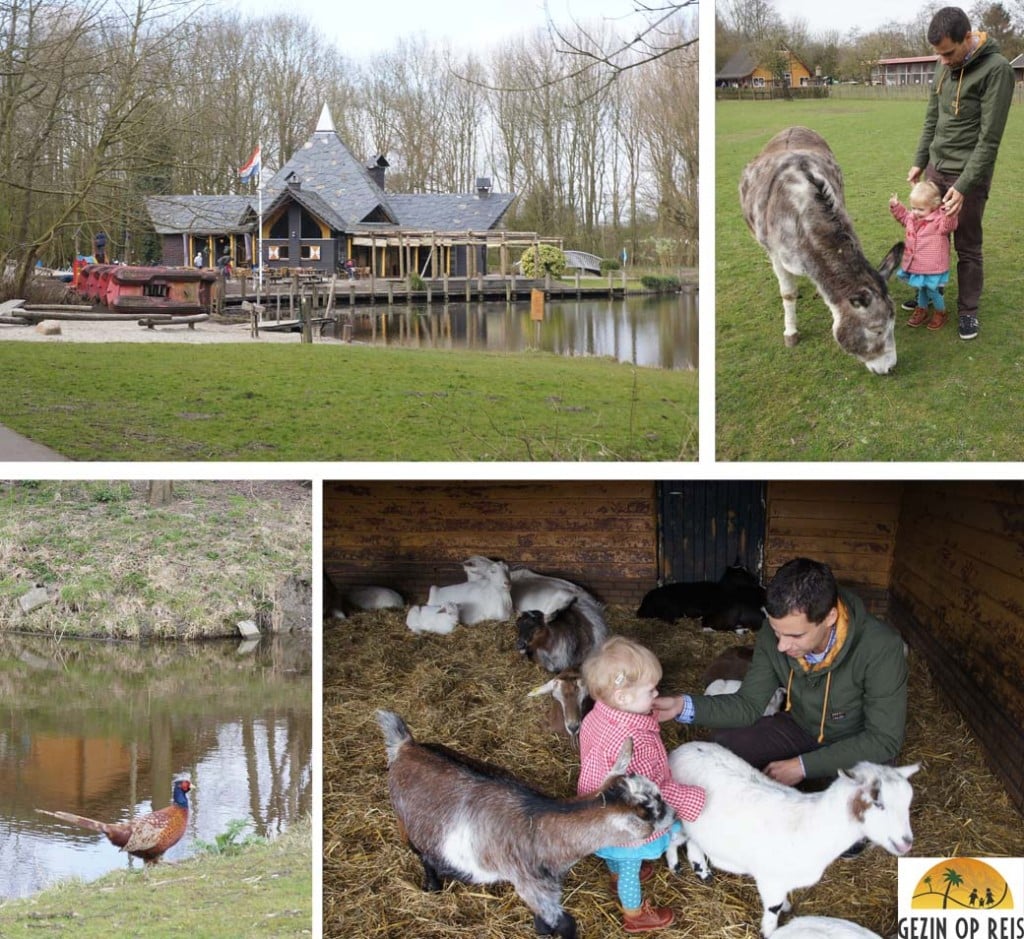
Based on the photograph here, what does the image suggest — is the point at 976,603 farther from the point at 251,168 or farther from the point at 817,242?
the point at 251,168

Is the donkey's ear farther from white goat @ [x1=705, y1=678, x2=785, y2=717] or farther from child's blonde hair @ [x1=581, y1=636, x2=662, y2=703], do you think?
child's blonde hair @ [x1=581, y1=636, x2=662, y2=703]

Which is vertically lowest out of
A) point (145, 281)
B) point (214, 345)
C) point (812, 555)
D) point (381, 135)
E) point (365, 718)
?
point (365, 718)

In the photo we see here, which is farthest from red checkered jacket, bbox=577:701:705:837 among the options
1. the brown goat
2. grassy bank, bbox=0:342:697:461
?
grassy bank, bbox=0:342:697:461

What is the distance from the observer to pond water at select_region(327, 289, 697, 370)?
6367 millimetres

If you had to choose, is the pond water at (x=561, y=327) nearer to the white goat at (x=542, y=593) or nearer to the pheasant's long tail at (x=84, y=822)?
the white goat at (x=542, y=593)

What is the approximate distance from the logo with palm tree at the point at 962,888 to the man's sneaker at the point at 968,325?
2.60m

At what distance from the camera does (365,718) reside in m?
5.89

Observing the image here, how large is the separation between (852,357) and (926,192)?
883 mm

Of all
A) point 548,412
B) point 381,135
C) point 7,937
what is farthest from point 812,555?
point 7,937

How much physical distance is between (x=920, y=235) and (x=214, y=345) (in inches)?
160

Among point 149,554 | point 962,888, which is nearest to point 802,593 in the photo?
point 962,888

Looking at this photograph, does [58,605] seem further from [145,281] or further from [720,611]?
[720,611]

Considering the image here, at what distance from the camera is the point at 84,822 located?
5.34m

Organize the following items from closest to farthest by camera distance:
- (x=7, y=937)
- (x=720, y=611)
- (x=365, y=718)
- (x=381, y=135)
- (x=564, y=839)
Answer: (x=564, y=839) < (x=7, y=937) < (x=365, y=718) < (x=381, y=135) < (x=720, y=611)
